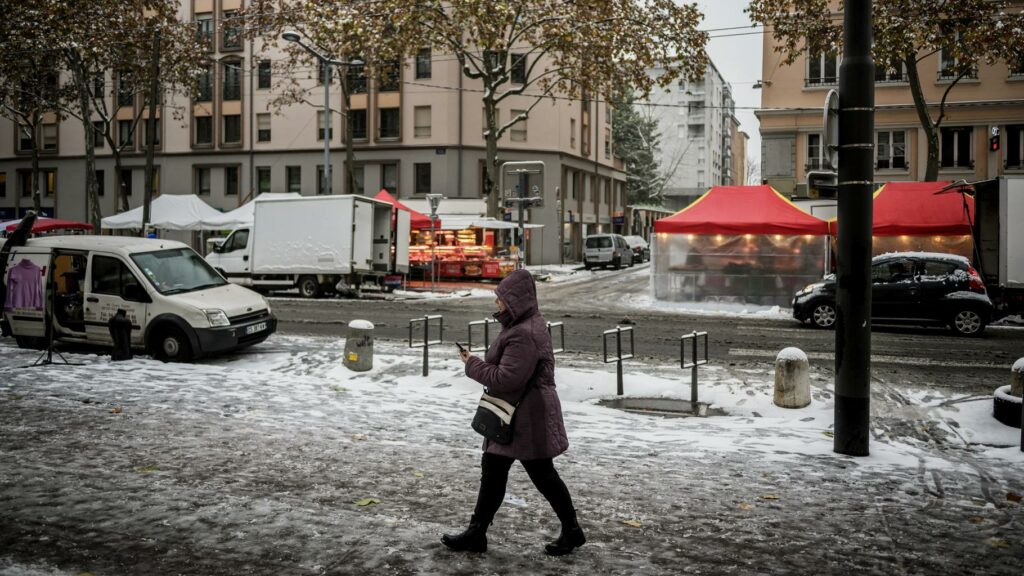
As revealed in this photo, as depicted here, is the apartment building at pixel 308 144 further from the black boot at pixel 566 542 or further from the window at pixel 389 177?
the black boot at pixel 566 542

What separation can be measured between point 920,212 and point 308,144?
33.8 m

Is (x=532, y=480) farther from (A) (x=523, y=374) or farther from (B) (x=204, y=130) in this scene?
(B) (x=204, y=130)

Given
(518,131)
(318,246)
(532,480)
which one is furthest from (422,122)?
(532,480)

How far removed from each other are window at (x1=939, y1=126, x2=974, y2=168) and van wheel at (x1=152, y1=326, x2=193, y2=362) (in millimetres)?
32595

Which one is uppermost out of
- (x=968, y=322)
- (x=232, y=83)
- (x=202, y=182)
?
(x=232, y=83)

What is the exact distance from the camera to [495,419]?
4.61 meters

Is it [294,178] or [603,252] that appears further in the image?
[294,178]

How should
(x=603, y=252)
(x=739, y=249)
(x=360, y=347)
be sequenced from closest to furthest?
(x=360, y=347) < (x=739, y=249) < (x=603, y=252)

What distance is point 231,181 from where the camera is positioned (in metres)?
49.5

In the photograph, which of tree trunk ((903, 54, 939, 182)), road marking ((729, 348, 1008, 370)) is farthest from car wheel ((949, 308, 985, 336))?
tree trunk ((903, 54, 939, 182))

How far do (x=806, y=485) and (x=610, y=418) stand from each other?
9.81 ft

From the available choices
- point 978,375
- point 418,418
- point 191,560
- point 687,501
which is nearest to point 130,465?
point 191,560

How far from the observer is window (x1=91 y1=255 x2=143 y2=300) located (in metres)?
12.5

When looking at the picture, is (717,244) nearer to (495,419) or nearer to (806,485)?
(806,485)
